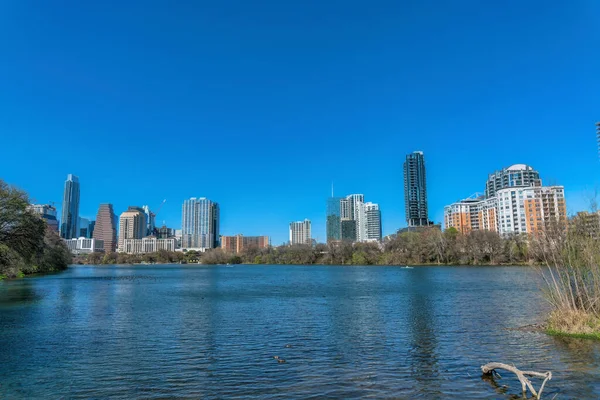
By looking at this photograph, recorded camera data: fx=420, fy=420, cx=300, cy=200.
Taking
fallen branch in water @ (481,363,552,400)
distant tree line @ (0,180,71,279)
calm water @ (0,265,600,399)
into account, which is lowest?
calm water @ (0,265,600,399)

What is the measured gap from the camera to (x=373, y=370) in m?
16.7

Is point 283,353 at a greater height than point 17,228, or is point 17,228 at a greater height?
point 17,228

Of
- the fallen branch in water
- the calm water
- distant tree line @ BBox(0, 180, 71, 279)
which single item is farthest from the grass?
distant tree line @ BBox(0, 180, 71, 279)

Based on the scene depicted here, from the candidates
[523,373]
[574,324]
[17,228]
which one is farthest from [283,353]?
[17,228]

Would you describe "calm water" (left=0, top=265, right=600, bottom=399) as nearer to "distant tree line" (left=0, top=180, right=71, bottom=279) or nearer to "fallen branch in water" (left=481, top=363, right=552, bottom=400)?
"fallen branch in water" (left=481, top=363, right=552, bottom=400)

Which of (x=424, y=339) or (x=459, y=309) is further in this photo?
(x=459, y=309)

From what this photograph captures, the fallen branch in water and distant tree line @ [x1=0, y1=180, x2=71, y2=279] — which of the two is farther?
distant tree line @ [x1=0, y1=180, x2=71, y2=279]

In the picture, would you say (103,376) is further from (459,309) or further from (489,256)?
(489,256)

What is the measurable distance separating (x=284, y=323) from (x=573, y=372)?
17.6 metres

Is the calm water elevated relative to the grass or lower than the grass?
lower

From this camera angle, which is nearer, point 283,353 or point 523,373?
point 523,373

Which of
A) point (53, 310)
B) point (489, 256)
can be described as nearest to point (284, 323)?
point (53, 310)

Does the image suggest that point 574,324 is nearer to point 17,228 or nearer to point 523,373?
point 523,373

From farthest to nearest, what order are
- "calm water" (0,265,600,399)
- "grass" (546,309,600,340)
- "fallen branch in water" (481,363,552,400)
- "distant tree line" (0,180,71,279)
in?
"distant tree line" (0,180,71,279) → "grass" (546,309,600,340) → "calm water" (0,265,600,399) → "fallen branch in water" (481,363,552,400)
